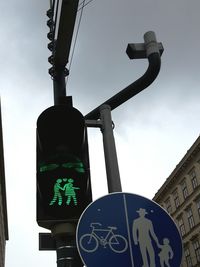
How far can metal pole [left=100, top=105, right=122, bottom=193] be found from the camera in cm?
319

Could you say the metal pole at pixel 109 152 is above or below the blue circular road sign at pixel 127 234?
above

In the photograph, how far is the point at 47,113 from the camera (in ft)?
10.8

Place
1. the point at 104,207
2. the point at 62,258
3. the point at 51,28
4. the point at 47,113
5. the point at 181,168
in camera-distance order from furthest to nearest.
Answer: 1. the point at 181,168
2. the point at 51,28
3. the point at 47,113
4. the point at 104,207
5. the point at 62,258

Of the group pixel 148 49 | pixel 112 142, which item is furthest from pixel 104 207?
pixel 148 49

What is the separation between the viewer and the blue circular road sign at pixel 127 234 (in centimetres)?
263

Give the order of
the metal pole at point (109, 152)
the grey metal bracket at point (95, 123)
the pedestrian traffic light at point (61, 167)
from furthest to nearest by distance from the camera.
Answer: the grey metal bracket at point (95, 123)
the metal pole at point (109, 152)
the pedestrian traffic light at point (61, 167)

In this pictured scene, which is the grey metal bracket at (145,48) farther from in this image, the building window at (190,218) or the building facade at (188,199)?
the building window at (190,218)

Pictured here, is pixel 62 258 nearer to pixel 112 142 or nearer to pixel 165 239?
pixel 165 239

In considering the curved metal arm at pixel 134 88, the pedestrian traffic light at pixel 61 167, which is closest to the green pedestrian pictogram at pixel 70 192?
the pedestrian traffic light at pixel 61 167

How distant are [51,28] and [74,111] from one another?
1665 mm

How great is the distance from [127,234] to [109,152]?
2.73 feet

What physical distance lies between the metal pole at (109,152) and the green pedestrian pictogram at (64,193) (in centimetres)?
47

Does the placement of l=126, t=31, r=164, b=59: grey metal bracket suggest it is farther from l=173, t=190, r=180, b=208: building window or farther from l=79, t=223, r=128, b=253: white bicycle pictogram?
l=173, t=190, r=180, b=208: building window

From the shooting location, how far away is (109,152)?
3.38m
